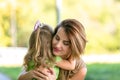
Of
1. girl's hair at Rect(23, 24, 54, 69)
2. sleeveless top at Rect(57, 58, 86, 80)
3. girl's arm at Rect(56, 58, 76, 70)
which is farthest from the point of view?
sleeveless top at Rect(57, 58, 86, 80)

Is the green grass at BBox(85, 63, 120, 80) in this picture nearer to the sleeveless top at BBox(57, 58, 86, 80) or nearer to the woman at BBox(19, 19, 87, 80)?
the sleeveless top at BBox(57, 58, 86, 80)

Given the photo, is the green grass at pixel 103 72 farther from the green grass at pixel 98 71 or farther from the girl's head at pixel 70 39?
the girl's head at pixel 70 39

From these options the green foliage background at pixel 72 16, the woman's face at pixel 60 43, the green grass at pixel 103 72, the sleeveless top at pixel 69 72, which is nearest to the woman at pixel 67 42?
the woman's face at pixel 60 43

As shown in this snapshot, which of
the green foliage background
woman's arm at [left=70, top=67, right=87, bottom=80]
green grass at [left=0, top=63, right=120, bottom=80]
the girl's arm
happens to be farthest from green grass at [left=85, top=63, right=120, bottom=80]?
the girl's arm

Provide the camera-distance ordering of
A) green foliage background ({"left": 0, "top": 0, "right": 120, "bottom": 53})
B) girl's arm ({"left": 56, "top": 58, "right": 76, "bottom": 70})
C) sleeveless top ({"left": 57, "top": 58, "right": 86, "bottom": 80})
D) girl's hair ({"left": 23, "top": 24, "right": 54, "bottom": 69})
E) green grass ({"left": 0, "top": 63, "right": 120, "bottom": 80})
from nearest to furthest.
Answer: girl's hair ({"left": 23, "top": 24, "right": 54, "bottom": 69})
girl's arm ({"left": 56, "top": 58, "right": 76, "bottom": 70})
sleeveless top ({"left": 57, "top": 58, "right": 86, "bottom": 80})
green grass ({"left": 0, "top": 63, "right": 120, "bottom": 80})
green foliage background ({"left": 0, "top": 0, "right": 120, "bottom": 53})

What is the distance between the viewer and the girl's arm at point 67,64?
9.09 feet

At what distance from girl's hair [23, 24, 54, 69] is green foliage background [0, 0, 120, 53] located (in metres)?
7.27

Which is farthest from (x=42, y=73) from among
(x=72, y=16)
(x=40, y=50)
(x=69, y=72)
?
(x=72, y=16)

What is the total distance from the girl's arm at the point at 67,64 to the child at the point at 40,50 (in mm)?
80

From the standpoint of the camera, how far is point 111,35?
416 inches

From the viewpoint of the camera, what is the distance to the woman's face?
2.69 meters

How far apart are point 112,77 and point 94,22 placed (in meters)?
3.53

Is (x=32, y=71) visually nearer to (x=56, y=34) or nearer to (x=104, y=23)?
(x=56, y=34)

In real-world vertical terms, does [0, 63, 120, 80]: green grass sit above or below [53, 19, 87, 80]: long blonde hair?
below
